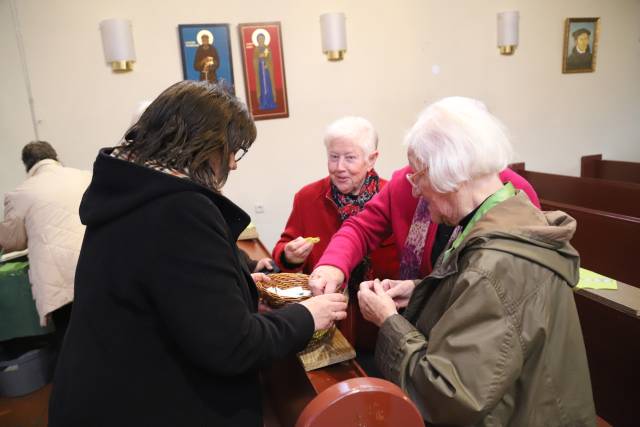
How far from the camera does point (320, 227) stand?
241 centimetres

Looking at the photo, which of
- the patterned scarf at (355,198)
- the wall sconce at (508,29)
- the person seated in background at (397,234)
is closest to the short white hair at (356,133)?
the patterned scarf at (355,198)

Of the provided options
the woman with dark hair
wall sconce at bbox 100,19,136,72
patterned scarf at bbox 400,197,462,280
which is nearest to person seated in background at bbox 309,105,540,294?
patterned scarf at bbox 400,197,462,280

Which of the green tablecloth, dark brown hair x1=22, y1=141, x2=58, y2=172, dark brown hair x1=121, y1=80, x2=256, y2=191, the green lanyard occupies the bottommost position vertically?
the green tablecloth

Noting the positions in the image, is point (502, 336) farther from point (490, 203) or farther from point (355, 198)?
point (355, 198)

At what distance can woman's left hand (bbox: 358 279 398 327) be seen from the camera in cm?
129

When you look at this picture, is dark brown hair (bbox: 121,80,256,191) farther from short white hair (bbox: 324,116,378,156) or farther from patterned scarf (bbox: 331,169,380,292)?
patterned scarf (bbox: 331,169,380,292)

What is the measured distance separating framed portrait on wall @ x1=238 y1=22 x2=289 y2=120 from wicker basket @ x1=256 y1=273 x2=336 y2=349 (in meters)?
2.74

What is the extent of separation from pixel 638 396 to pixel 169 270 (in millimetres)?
2029

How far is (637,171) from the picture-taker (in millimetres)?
4516

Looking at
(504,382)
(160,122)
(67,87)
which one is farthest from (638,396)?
(67,87)

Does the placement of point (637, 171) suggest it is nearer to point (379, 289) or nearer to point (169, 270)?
point (379, 289)

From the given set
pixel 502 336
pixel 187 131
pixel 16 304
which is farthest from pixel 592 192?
pixel 16 304

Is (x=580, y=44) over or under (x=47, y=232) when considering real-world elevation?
over

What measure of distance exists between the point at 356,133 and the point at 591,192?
8.59 ft
